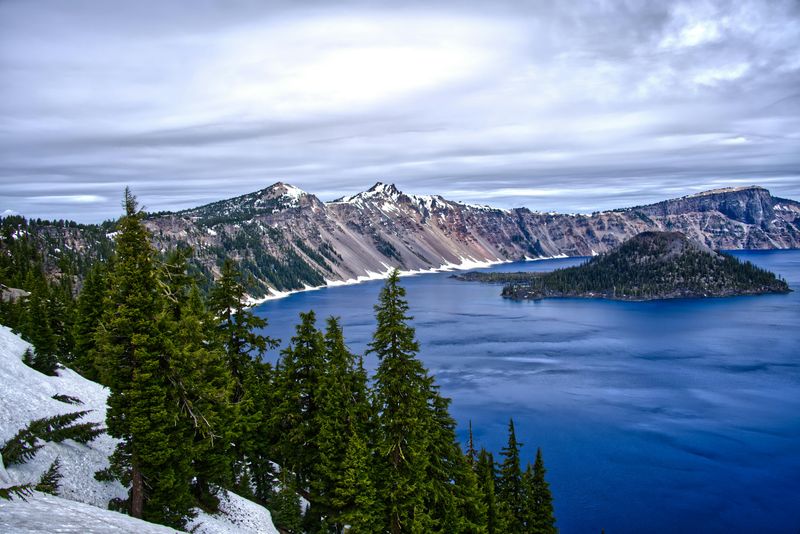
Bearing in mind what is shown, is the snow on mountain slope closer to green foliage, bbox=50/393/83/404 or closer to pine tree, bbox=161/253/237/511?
pine tree, bbox=161/253/237/511

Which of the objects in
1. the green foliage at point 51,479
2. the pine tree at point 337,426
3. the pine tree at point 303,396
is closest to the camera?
the green foliage at point 51,479

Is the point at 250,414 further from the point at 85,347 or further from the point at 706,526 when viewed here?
the point at 706,526

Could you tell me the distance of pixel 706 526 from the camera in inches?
2084

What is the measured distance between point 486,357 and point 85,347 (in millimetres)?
99457

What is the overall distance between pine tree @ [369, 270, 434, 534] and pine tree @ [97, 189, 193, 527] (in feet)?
35.8

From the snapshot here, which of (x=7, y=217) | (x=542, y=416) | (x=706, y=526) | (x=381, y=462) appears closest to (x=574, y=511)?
(x=706, y=526)

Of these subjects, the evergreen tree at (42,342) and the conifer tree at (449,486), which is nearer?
the conifer tree at (449,486)

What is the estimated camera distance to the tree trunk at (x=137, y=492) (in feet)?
73.5

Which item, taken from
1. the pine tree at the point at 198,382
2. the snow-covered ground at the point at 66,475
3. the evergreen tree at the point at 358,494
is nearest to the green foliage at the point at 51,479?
the snow-covered ground at the point at 66,475

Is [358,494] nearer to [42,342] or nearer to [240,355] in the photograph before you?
[240,355]

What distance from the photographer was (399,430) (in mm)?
29281

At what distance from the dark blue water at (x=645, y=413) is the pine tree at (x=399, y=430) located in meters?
32.0

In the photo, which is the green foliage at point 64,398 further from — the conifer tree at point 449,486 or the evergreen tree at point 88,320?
the conifer tree at point 449,486

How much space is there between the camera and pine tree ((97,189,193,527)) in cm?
2202
